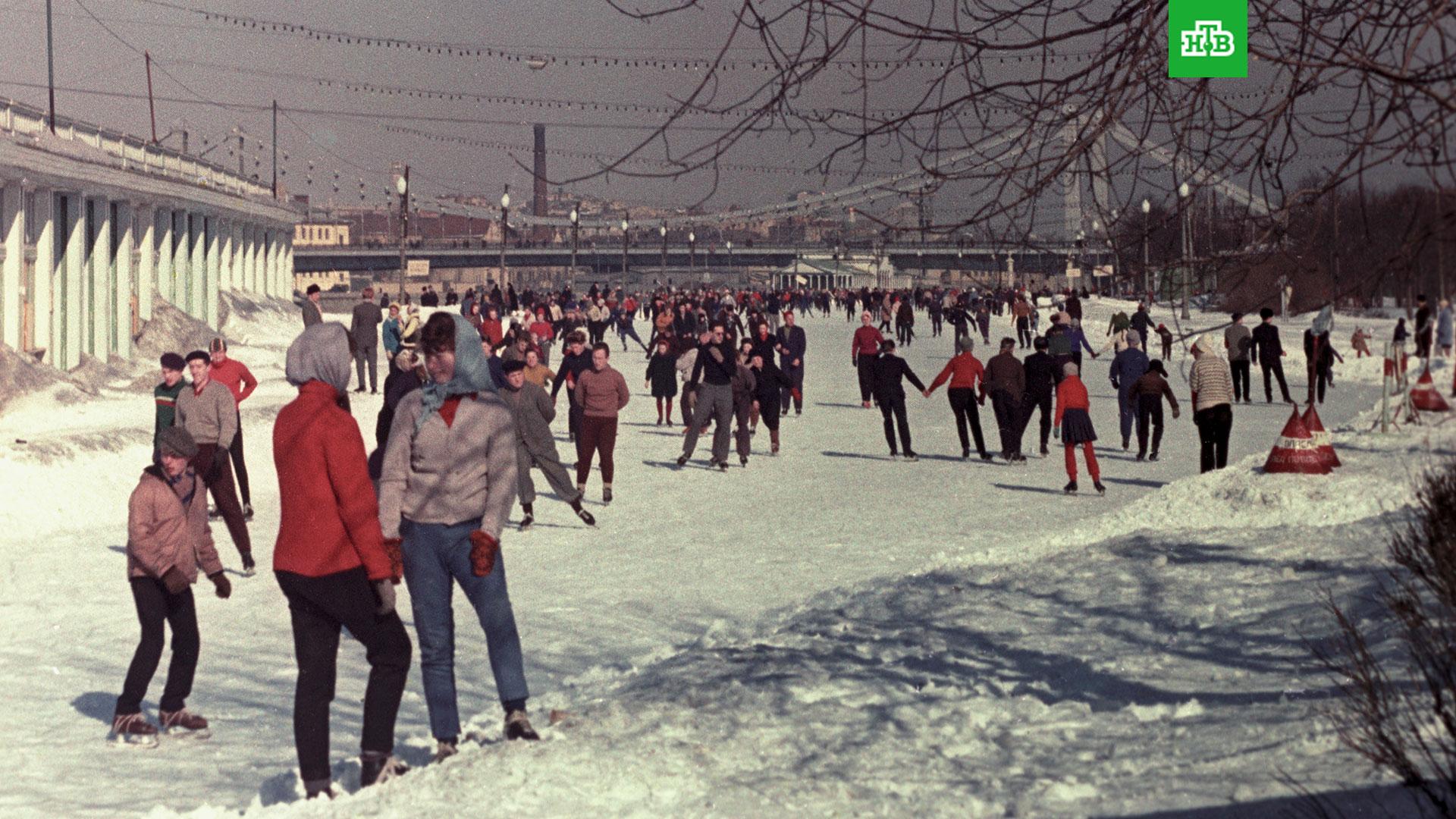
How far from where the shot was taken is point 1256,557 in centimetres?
1194

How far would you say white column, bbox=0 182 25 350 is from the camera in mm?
27938

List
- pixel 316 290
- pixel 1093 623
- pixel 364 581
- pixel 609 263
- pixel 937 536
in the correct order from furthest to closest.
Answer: pixel 609 263
pixel 316 290
pixel 937 536
pixel 1093 623
pixel 364 581

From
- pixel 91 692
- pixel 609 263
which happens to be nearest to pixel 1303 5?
pixel 91 692

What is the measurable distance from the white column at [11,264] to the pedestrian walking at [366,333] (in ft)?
18.1

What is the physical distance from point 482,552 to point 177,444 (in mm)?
2311

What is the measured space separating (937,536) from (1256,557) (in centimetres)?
307

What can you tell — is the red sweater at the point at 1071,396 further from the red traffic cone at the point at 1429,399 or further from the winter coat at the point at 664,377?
the winter coat at the point at 664,377

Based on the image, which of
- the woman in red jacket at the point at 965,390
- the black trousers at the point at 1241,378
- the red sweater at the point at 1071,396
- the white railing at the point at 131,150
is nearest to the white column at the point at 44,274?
the white railing at the point at 131,150

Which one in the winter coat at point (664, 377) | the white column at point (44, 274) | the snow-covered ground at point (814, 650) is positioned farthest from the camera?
the white column at point (44, 274)

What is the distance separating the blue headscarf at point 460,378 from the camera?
6621mm

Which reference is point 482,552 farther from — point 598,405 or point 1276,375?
point 1276,375

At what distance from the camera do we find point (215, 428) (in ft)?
39.9

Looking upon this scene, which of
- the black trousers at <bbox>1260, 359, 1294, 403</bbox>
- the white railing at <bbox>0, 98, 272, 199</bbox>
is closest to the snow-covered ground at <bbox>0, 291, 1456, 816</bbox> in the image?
the black trousers at <bbox>1260, 359, 1294, 403</bbox>

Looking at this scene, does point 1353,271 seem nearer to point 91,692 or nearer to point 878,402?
point 91,692
